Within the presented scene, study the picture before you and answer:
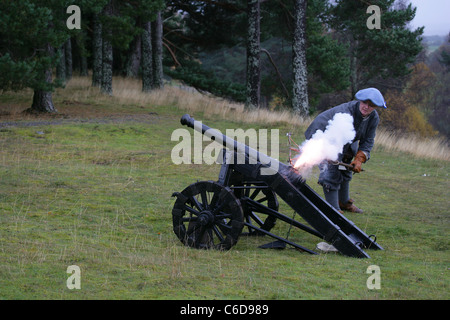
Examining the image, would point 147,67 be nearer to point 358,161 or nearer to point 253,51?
point 253,51

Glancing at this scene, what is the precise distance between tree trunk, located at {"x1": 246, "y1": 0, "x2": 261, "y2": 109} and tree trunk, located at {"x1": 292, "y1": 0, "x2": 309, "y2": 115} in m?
1.43

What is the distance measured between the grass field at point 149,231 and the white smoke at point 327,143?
1054mm

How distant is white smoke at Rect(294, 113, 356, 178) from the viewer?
597cm

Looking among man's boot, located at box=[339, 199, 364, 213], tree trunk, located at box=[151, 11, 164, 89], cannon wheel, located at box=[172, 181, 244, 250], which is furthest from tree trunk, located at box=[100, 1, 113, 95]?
cannon wheel, located at box=[172, 181, 244, 250]

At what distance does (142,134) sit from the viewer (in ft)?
46.5

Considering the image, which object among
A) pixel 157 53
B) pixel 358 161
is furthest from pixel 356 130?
pixel 157 53

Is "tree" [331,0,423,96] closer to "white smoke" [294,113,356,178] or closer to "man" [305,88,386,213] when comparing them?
"man" [305,88,386,213]

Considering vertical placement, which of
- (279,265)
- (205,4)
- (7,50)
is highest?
(205,4)

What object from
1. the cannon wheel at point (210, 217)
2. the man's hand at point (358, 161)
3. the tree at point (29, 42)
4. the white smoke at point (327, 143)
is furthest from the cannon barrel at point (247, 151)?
the tree at point (29, 42)

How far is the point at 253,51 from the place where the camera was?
19109 mm

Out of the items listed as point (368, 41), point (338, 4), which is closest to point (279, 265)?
point (338, 4)

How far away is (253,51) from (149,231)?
45.1 feet
